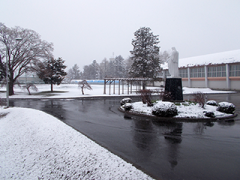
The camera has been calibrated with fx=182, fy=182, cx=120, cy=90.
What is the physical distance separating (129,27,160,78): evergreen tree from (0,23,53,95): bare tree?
15442 millimetres

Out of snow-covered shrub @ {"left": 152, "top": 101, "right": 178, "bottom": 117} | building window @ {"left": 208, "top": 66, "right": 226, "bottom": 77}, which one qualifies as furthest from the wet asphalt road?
building window @ {"left": 208, "top": 66, "right": 226, "bottom": 77}

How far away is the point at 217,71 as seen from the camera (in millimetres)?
38125

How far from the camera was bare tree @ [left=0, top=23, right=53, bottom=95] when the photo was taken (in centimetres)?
2762

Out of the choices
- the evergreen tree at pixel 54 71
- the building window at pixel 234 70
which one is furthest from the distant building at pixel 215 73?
the evergreen tree at pixel 54 71

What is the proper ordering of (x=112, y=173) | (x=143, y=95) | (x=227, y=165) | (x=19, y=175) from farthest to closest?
(x=143, y=95), (x=19, y=175), (x=227, y=165), (x=112, y=173)

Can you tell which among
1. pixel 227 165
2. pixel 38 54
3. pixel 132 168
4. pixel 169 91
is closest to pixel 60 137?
pixel 132 168

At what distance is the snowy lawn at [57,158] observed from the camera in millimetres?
4551

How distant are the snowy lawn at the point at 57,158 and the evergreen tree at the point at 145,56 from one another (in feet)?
89.8

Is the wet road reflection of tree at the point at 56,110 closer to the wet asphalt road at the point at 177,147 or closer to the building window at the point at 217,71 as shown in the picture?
the wet asphalt road at the point at 177,147

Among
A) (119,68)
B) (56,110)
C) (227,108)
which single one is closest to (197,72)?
(227,108)

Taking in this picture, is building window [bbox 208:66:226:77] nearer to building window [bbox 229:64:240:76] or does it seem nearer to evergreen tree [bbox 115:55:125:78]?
building window [bbox 229:64:240:76]

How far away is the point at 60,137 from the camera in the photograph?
7020 millimetres

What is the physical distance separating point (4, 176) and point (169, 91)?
38.1ft

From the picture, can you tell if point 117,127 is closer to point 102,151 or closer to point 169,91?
point 102,151
